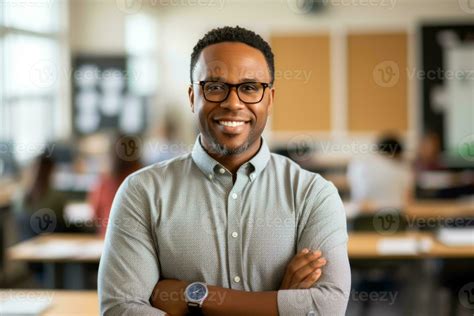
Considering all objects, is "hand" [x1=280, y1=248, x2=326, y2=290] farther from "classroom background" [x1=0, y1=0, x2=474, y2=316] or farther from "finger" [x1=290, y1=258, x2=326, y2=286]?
"classroom background" [x1=0, y1=0, x2=474, y2=316]

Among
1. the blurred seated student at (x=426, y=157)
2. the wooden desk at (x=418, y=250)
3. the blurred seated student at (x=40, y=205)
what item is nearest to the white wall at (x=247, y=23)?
the blurred seated student at (x=426, y=157)

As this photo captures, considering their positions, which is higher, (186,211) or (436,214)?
(186,211)

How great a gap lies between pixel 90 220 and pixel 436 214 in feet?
8.57

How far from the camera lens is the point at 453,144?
10078mm

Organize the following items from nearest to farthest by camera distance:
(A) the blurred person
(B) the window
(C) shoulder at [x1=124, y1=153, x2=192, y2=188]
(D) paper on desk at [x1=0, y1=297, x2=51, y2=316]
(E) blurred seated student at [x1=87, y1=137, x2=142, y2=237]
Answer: (C) shoulder at [x1=124, y1=153, x2=192, y2=188] < (D) paper on desk at [x1=0, y1=297, x2=51, y2=316] < (E) blurred seated student at [x1=87, y1=137, x2=142, y2=237] < (B) the window < (A) the blurred person

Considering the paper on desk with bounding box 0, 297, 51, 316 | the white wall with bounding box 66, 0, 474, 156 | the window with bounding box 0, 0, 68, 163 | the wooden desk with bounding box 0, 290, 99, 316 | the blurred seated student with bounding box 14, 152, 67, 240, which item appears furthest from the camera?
the white wall with bounding box 66, 0, 474, 156

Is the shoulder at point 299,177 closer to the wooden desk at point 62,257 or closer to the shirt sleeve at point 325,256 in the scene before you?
the shirt sleeve at point 325,256

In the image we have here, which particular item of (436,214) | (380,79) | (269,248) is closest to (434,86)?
(380,79)

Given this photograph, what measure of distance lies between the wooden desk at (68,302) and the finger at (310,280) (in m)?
1.24

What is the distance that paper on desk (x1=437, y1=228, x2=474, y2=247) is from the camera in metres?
4.52

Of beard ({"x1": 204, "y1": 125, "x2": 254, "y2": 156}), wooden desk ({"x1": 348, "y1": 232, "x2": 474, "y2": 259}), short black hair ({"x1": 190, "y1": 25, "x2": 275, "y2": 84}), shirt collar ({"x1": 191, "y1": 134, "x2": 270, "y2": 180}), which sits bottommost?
wooden desk ({"x1": 348, "y1": 232, "x2": 474, "y2": 259})

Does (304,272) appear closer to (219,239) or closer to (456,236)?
(219,239)

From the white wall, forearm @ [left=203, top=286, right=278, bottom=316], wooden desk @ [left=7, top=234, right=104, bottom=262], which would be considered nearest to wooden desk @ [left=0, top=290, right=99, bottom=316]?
wooden desk @ [left=7, top=234, right=104, bottom=262]

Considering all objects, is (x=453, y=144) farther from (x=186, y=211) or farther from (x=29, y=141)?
(x=186, y=211)
